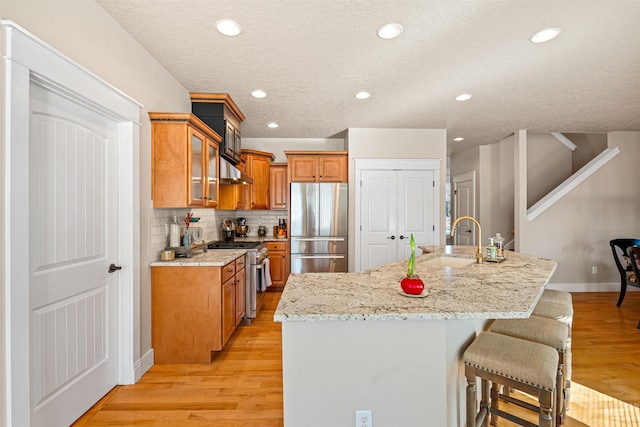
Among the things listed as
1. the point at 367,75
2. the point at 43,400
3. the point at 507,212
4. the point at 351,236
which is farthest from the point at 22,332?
the point at 507,212

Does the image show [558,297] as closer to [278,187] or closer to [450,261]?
[450,261]

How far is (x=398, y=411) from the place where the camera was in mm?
1315

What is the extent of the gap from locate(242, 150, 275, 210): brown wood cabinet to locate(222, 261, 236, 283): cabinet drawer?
2.13 metres

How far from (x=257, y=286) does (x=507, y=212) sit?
17.3 feet

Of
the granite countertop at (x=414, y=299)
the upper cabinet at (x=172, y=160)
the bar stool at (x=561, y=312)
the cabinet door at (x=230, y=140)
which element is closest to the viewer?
the granite countertop at (x=414, y=299)

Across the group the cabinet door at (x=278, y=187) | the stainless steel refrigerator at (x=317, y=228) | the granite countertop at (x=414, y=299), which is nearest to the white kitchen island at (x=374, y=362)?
the granite countertop at (x=414, y=299)

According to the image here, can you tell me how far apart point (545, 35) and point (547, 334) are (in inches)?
84.3

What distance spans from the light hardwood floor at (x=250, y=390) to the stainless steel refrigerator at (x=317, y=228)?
162 cm

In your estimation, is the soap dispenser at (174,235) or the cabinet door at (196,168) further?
the soap dispenser at (174,235)

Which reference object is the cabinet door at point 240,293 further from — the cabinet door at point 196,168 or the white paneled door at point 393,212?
the white paneled door at point 393,212

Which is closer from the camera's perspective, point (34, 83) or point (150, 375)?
point (34, 83)

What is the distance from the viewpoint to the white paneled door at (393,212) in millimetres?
4688

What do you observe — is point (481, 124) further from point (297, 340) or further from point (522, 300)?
point (297, 340)

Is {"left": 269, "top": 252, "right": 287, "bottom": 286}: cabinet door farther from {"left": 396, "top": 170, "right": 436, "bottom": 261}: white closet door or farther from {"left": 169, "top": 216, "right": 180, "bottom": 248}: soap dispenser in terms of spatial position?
{"left": 169, "top": 216, "right": 180, "bottom": 248}: soap dispenser
